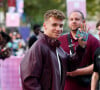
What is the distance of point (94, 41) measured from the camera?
5789mm

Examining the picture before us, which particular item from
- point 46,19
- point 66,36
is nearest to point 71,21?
point 66,36

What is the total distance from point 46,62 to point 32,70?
0.20m

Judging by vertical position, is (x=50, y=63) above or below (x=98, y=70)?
above

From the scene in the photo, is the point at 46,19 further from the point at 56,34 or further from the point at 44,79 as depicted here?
the point at 44,79

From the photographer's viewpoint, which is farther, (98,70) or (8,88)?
(8,88)

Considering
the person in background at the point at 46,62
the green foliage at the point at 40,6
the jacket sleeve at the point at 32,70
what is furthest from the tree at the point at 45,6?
the jacket sleeve at the point at 32,70

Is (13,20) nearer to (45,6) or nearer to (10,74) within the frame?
(10,74)

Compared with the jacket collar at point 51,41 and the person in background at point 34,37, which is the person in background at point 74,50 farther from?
the person in background at point 34,37

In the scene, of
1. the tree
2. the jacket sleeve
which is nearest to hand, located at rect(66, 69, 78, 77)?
A: the jacket sleeve

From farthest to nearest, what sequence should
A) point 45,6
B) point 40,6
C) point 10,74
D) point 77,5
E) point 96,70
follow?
point 40,6 → point 45,6 → point 77,5 → point 10,74 → point 96,70

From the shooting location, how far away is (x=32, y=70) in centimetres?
415

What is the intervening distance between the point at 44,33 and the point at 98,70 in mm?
1306

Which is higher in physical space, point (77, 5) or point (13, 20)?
point (77, 5)

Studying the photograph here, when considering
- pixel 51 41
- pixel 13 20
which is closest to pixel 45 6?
pixel 13 20
